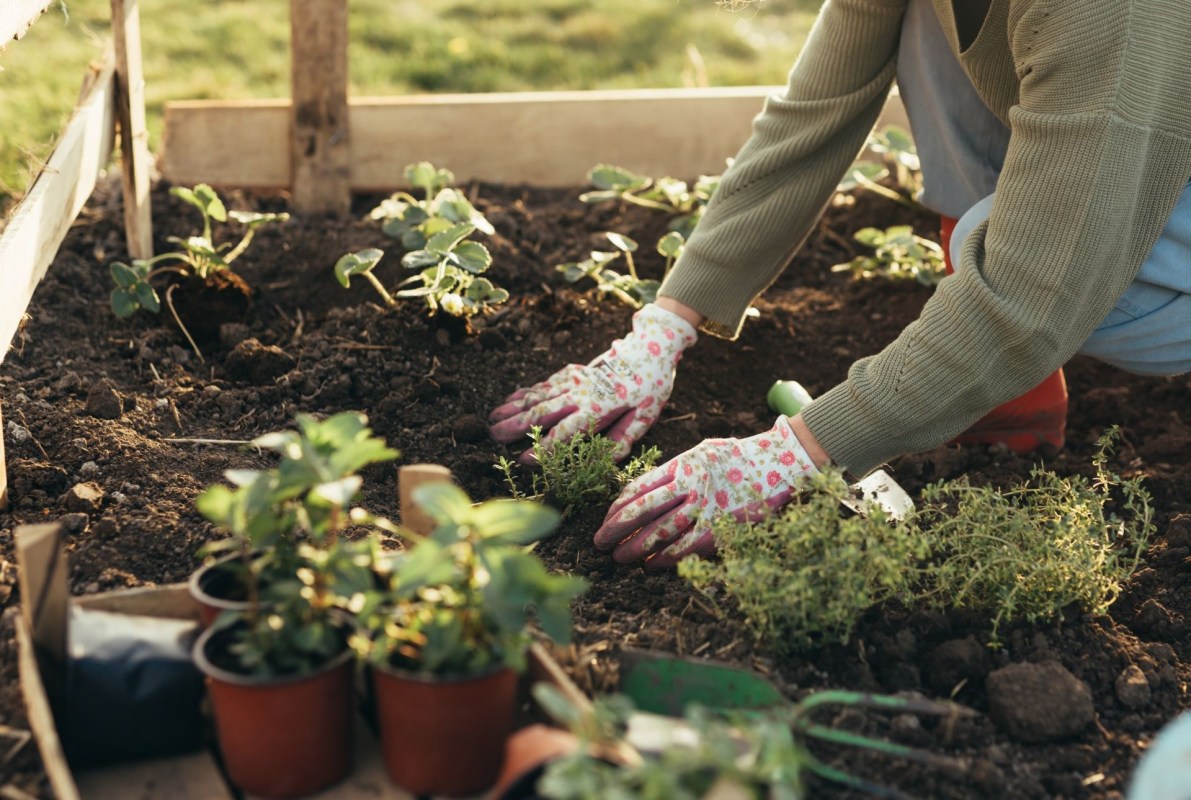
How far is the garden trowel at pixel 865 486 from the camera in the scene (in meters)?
A: 2.10

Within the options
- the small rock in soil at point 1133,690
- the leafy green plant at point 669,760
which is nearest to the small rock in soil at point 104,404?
the leafy green plant at point 669,760

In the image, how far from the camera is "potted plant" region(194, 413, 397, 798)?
55.9 inches

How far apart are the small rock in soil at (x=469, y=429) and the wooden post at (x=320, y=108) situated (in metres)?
1.07

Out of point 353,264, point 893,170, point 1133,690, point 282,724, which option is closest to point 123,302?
point 353,264

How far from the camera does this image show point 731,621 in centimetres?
189

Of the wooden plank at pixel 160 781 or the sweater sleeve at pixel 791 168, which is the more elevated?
the sweater sleeve at pixel 791 168

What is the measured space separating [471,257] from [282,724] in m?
1.36

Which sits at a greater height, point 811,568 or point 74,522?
point 811,568

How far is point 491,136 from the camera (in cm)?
356

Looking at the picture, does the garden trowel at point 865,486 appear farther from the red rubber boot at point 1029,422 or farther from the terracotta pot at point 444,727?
the terracotta pot at point 444,727

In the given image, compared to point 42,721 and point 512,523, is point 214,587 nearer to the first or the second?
point 42,721

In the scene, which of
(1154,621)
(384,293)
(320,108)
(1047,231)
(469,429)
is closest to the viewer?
(1047,231)

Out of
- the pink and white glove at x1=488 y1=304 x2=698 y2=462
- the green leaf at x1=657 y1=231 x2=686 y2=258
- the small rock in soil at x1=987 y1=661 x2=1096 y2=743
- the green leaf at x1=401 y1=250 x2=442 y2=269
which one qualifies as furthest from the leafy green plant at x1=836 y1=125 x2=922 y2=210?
the small rock in soil at x1=987 y1=661 x2=1096 y2=743

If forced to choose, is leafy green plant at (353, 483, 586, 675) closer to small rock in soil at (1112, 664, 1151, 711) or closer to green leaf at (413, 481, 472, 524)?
green leaf at (413, 481, 472, 524)
